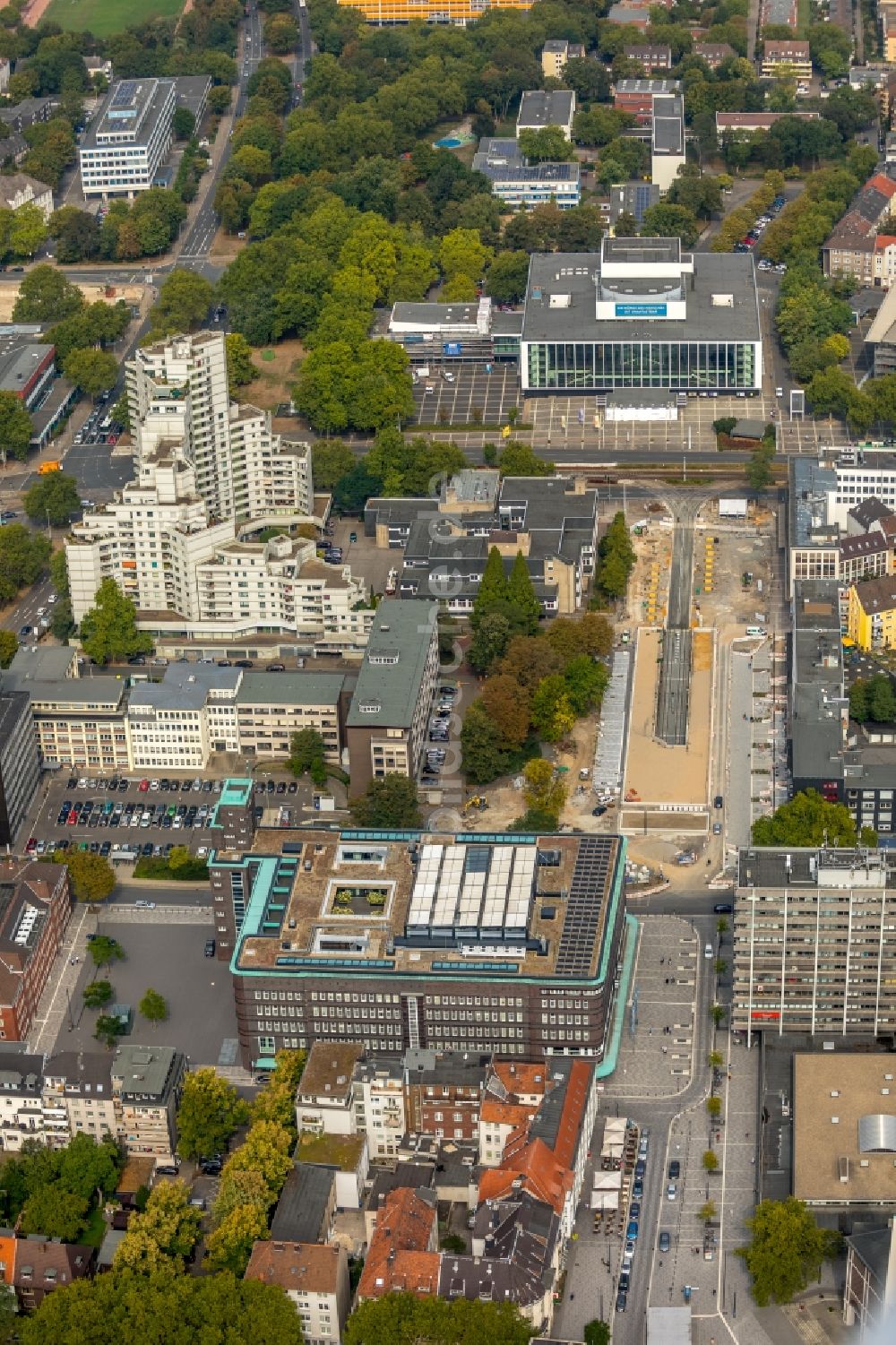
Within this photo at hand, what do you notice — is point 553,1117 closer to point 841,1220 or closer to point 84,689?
point 841,1220

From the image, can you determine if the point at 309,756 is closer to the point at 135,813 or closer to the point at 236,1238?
the point at 135,813

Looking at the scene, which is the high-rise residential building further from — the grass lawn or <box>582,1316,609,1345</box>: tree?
the grass lawn

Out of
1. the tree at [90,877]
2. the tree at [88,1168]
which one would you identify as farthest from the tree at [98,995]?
the tree at [88,1168]

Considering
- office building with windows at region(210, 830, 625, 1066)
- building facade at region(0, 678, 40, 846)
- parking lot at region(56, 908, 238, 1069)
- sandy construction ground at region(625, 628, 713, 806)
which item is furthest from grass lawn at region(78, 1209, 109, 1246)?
sandy construction ground at region(625, 628, 713, 806)

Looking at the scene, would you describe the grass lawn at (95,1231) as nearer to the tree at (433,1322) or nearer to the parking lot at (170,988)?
the parking lot at (170,988)

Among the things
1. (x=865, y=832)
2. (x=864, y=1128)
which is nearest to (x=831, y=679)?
(x=865, y=832)

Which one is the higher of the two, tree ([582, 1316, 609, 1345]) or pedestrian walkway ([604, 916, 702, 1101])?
tree ([582, 1316, 609, 1345])

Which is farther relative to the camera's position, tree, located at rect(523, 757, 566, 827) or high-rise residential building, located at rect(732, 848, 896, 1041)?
tree, located at rect(523, 757, 566, 827)
